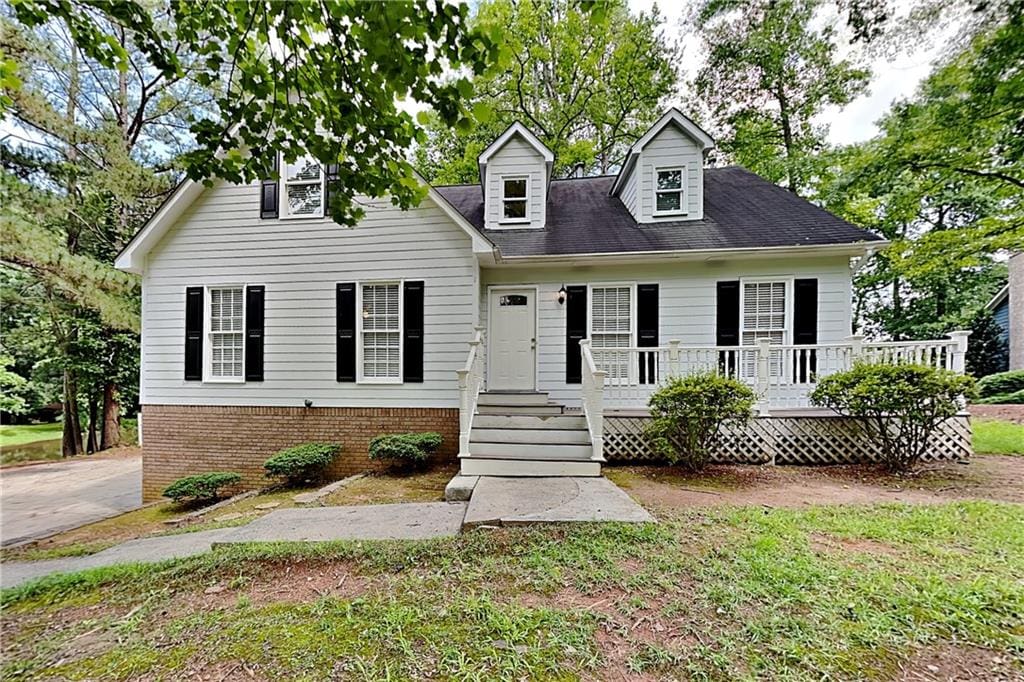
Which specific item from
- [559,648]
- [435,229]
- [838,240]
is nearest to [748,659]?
[559,648]

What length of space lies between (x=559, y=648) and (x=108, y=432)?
21.3 m

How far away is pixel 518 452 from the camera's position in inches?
252

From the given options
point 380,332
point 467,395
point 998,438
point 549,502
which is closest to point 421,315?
point 380,332

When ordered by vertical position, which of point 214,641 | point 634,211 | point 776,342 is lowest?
point 214,641

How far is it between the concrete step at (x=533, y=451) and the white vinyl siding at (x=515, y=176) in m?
5.14

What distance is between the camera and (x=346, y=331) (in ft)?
26.8

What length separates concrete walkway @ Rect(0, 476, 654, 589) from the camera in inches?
161

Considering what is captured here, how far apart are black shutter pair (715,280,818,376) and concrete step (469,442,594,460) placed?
3422 millimetres

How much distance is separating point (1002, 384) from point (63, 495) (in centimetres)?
2779

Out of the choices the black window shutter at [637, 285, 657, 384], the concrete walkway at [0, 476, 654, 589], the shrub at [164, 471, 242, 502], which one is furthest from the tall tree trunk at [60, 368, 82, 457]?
the black window shutter at [637, 285, 657, 384]

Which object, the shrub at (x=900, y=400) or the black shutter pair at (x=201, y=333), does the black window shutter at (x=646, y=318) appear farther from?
the black shutter pair at (x=201, y=333)

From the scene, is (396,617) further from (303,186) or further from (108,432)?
(108,432)

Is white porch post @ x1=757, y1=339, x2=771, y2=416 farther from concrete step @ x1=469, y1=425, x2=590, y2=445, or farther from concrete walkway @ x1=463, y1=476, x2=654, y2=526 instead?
concrete walkway @ x1=463, y1=476, x2=654, y2=526

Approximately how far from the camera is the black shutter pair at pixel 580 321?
850 cm
